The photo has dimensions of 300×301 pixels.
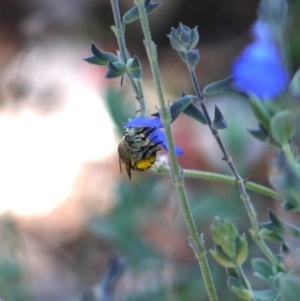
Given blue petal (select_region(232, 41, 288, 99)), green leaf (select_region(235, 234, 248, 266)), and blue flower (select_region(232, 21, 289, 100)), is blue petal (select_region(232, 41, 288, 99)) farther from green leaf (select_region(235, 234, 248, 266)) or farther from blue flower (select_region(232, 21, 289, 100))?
green leaf (select_region(235, 234, 248, 266))

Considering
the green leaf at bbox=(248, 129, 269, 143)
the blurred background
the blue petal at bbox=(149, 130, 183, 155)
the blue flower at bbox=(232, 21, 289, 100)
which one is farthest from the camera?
the blurred background

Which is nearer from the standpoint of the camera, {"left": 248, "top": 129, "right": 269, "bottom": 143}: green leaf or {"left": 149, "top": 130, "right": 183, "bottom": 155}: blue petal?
{"left": 248, "top": 129, "right": 269, "bottom": 143}: green leaf

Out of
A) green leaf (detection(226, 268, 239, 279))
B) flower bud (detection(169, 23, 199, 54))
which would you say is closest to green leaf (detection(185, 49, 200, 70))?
flower bud (detection(169, 23, 199, 54))

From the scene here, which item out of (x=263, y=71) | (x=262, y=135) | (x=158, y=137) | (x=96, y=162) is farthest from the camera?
(x=96, y=162)

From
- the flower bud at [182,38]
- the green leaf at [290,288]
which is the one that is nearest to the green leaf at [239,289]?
the green leaf at [290,288]

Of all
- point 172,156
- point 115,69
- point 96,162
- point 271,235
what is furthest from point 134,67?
point 96,162

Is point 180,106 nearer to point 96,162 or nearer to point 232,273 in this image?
point 232,273

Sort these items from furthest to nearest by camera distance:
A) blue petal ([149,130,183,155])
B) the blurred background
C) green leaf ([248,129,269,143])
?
the blurred background → blue petal ([149,130,183,155]) → green leaf ([248,129,269,143])
